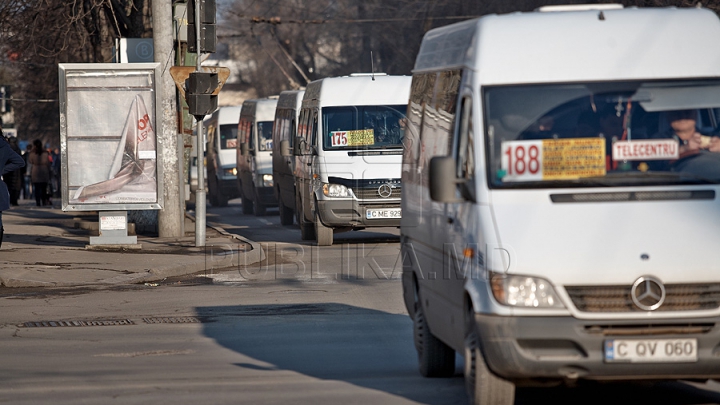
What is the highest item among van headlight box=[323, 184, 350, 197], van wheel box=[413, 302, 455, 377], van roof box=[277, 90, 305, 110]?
van roof box=[277, 90, 305, 110]

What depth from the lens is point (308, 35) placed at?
230 feet

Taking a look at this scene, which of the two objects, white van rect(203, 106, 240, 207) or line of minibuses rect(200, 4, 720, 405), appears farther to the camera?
white van rect(203, 106, 240, 207)

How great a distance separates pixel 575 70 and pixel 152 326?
5350 mm

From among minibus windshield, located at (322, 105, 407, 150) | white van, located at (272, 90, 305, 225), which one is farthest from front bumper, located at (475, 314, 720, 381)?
white van, located at (272, 90, 305, 225)

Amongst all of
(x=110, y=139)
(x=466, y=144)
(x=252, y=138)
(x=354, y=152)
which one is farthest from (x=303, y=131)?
(x=466, y=144)

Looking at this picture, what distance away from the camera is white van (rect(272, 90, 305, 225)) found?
22422mm

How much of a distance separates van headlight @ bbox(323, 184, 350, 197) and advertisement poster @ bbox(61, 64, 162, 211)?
2.56m

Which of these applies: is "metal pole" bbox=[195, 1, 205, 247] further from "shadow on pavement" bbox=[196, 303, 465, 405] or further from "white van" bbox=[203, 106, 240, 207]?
"white van" bbox=[203, 106, 240, 207]

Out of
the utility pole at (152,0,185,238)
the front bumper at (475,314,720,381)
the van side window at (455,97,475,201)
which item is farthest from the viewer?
the utility pole at (152,0,185,238)

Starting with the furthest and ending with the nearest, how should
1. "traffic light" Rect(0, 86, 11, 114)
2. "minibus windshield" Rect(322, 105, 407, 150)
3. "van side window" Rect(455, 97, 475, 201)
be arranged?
"traffic light" Rect(0, 86, 11, 114)
"minibus windshield" Rect(322, 105, 407, 150)
"van side window" Rect(455, 97, 475, 201)

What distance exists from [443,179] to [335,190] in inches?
477

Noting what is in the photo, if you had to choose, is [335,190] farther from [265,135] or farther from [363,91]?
[265,135]

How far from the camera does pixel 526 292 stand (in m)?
6.01

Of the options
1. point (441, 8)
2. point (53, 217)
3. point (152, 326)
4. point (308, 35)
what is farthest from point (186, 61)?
point (308, 35)
